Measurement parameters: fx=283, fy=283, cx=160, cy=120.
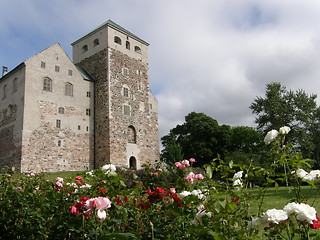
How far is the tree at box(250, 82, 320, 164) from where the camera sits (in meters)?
25.5

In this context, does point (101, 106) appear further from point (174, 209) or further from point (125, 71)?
point (174, 209)

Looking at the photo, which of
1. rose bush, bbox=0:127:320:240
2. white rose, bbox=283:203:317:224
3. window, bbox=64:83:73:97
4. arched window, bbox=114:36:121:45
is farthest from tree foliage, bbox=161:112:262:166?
white rose, bbox=283:203:317:224

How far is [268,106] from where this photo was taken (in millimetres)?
26078

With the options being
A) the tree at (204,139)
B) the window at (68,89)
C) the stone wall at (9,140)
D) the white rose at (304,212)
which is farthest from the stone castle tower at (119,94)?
the white rose at (304,212)

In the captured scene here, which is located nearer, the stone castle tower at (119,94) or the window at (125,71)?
the stone castle tower at (119,94)

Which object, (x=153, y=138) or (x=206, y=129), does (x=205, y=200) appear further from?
(x=206, y=129)

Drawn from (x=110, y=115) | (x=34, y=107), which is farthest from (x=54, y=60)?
(x=110, y=115)

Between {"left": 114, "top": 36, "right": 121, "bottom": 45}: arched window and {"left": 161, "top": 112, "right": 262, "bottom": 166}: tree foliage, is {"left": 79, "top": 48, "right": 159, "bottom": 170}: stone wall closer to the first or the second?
{"left": 114, "top": 36, "right": 121, "bottom": 45}: arched window

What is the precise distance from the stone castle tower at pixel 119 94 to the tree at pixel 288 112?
10.7 m

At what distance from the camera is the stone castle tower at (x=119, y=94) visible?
80.3 ft

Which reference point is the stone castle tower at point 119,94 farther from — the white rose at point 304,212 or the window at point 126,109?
the white rose at point 304,212

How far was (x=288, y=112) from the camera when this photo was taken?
25750 millimetres

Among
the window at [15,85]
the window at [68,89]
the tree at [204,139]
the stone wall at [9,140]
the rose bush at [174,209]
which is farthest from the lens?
the tree at [204,139]

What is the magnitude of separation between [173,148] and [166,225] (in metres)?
24.8
